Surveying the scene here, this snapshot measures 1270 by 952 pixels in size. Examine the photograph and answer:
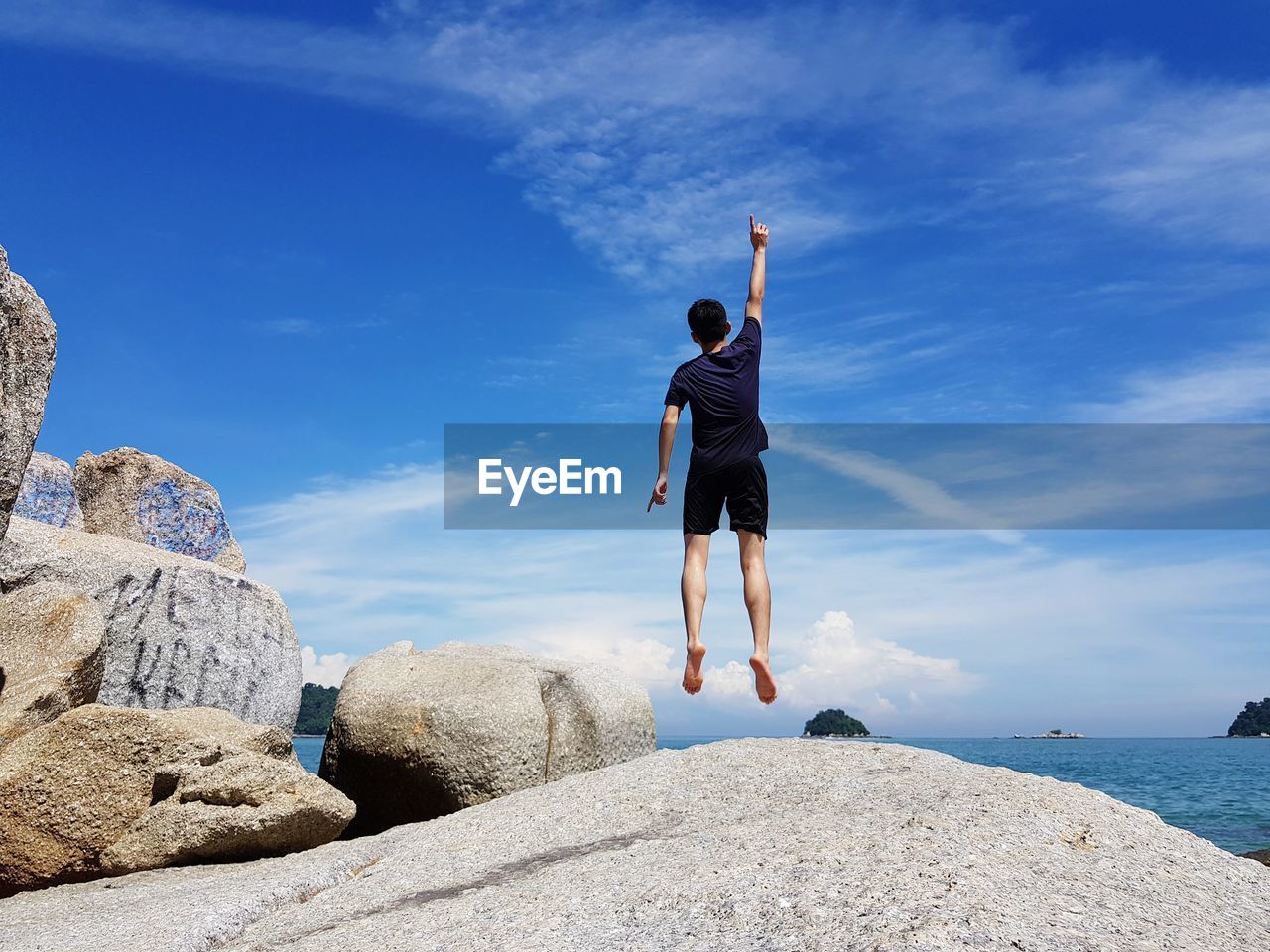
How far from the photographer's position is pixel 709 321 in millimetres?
8625

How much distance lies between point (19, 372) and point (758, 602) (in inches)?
223

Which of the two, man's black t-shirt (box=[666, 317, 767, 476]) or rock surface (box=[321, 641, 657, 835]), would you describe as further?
rock surface (box=[321, 641, 657, 835])

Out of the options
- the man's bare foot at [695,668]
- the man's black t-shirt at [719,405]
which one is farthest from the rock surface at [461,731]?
the man's black t-shirt at [719,405]

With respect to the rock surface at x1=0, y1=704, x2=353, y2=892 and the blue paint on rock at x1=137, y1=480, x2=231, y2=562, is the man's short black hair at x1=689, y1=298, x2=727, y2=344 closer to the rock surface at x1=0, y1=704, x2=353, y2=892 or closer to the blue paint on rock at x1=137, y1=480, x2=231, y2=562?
the rock surface at x1=0, y1=704, x2=353, y2=892

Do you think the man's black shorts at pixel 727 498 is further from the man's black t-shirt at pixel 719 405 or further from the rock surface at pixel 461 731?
the rock surface at pixel 461 731

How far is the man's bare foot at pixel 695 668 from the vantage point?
26.6ft

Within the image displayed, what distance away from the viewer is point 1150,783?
3531 centimetres

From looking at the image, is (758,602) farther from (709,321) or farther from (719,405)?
(709,321)

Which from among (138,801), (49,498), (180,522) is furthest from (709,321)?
(49,498)

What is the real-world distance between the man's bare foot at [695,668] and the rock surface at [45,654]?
4573 mm

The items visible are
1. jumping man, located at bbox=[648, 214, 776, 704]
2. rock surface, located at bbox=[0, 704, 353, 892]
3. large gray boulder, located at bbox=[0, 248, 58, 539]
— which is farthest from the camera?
jumping man, located at bbox=[648, 214, 776, 704]

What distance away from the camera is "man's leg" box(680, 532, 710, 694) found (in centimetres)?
812

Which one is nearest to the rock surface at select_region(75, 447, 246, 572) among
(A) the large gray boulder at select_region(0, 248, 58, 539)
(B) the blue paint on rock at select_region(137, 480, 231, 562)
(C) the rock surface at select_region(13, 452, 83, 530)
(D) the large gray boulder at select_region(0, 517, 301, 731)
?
(B) the blue paint on rock at select_region(137, 480, 231, 562)

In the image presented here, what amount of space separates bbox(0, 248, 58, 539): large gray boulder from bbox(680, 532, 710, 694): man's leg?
489 centimetres
